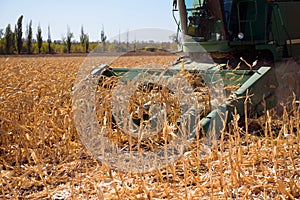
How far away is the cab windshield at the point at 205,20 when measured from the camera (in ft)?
16.8

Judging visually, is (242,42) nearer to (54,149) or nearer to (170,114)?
(170,114)

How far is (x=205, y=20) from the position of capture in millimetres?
5277

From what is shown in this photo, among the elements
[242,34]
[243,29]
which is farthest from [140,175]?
[243,29]

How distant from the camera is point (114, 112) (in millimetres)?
3447

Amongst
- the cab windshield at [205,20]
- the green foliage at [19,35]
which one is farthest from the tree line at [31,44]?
the cab windshield at [205,20]

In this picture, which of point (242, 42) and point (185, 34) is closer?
point (242, 42)


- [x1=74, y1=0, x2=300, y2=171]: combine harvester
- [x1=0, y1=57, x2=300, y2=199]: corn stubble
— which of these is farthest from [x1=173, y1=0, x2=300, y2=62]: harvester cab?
[x1=0, y1=57, x2=300, y2=199]: corn stubble

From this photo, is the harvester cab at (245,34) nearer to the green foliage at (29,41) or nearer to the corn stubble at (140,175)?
the corn stubble at (140,175)

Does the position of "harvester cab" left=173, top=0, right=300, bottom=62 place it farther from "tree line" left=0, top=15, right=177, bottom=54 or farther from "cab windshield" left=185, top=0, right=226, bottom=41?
"tree line" left=0, top=15, right=177, bottom=54

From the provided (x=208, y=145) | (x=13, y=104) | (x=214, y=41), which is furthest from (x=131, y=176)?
(x=214, y=41)

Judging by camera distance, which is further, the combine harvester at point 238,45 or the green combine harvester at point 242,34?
the green combine harvester at point 242,34

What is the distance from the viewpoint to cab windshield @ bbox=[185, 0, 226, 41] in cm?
512

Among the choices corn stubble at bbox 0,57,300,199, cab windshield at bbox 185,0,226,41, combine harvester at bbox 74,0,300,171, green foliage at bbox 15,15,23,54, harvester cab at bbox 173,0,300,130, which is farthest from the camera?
green foliage at bbox 15,15,23,54

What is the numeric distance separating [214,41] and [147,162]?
288 centimetres
